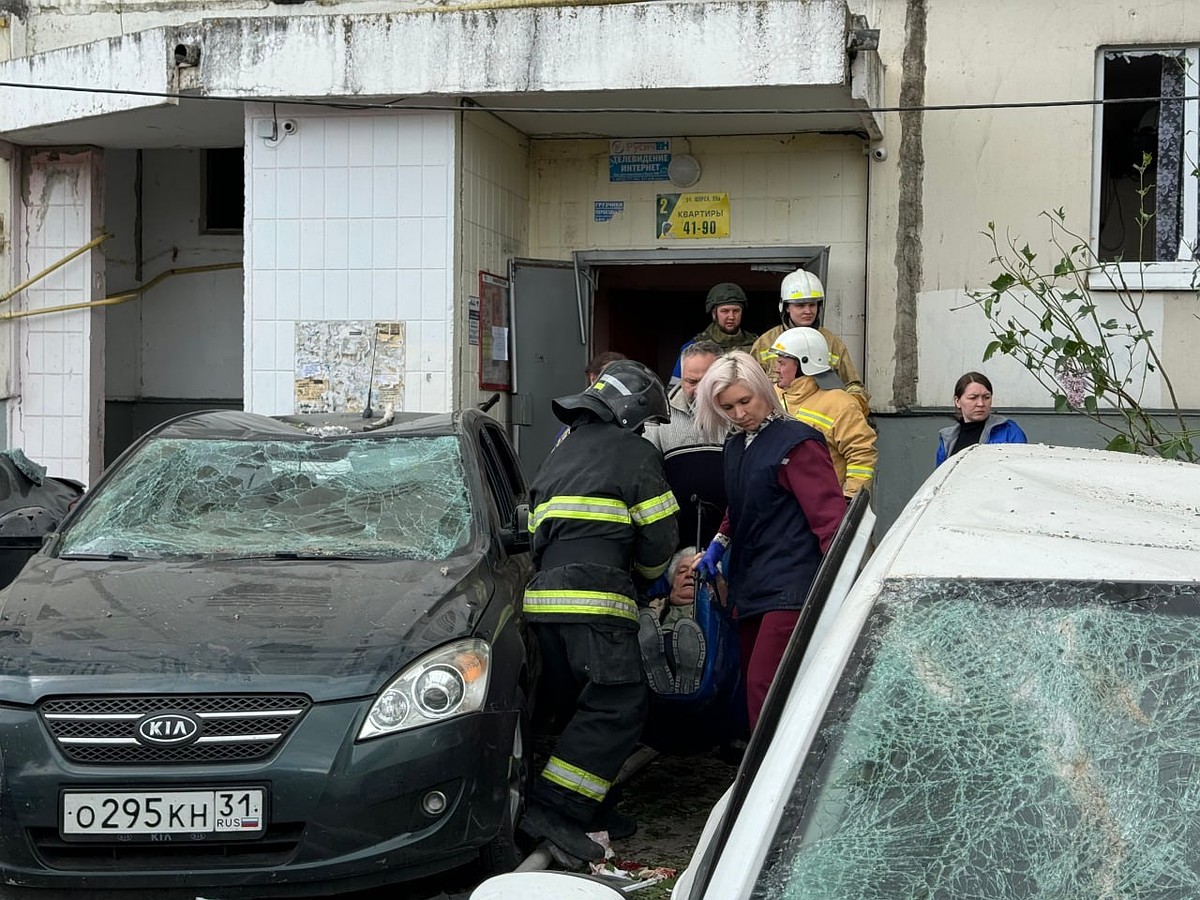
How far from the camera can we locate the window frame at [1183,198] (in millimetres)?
9141

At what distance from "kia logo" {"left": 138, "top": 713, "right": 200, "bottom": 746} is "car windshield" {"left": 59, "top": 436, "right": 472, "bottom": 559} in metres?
1.07

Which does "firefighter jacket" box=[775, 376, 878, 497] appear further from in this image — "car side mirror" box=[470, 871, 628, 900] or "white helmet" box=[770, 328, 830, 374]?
"car side mirror" box=[470, 871, 628, 900]

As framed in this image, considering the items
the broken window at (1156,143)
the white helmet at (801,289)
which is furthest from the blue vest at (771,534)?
the broken window at (1156,143)

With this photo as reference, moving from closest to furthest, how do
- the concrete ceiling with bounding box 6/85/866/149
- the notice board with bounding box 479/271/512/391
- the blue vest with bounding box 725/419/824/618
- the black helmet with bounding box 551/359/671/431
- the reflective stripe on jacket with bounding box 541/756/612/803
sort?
the reflective stripe on jacket with bounding box 541/756/612/803 < the blue vest with bounding box 725/419/824/618 < the black helmet with bounding box 551/359/671/431 < the concrete ceiling with bounding box 6/85/866/149 < the notice board with bounding box 479/271/512/391

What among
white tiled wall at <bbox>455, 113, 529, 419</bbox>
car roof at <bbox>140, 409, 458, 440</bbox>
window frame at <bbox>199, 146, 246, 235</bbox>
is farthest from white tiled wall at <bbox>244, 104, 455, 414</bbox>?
window frame at <bbox>199, 146, 246, 235</bbox>

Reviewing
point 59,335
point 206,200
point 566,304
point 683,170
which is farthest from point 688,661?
point 206,200

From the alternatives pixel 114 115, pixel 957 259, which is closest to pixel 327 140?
pixel 114 115

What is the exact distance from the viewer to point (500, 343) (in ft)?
32.4

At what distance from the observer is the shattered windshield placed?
1.97 m

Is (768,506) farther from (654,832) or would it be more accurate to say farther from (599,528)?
(654,832)

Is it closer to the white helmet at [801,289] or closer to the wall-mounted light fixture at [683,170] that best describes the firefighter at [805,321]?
the white helmet at [801,289]

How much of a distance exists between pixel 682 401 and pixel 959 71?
3876 mm

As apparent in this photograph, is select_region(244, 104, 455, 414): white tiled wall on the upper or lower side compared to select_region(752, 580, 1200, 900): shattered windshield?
upper

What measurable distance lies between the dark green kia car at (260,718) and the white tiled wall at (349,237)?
13.4 feet
